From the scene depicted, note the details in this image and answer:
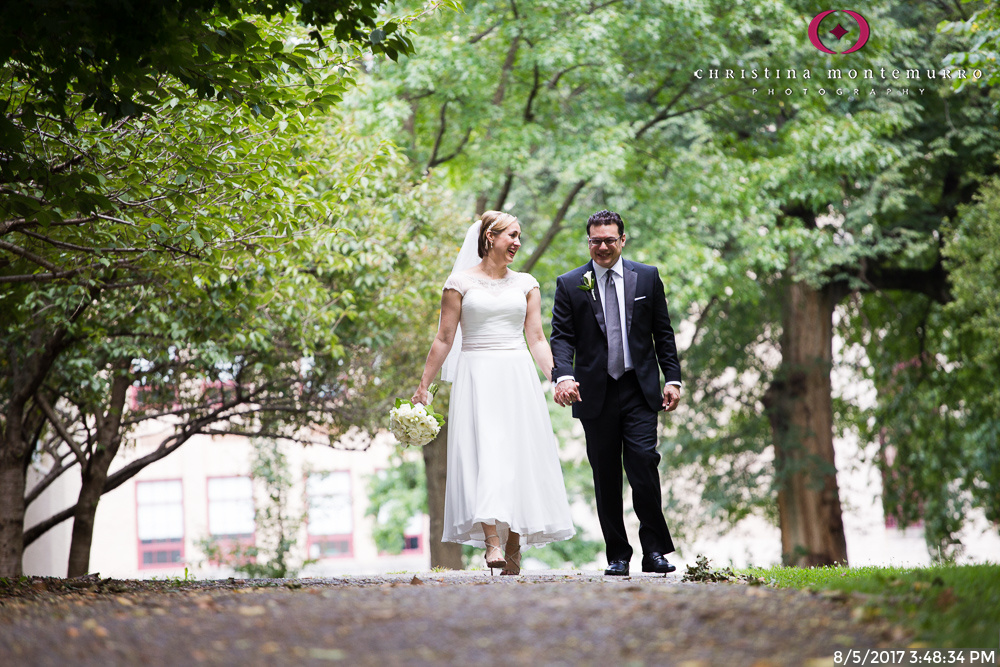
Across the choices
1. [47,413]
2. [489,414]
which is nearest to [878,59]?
[489,414]

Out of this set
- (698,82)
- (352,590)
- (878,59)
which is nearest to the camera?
(352,590)

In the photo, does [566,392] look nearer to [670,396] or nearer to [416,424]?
[670,396]

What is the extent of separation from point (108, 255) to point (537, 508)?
412 centimetres

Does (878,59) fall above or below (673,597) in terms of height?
above

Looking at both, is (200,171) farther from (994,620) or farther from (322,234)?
(994,620)

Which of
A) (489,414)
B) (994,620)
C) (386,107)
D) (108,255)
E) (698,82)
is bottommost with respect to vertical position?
(994,620)

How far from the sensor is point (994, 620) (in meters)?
3.87

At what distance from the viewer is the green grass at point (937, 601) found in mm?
3681

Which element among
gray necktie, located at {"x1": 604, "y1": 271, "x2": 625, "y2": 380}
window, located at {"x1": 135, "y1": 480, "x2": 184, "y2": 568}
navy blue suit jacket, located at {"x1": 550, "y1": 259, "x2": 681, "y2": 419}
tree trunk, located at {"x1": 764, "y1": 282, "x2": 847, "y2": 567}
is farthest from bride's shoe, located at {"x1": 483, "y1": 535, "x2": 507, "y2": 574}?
window, located at {"x1": 135, "y1": 480, "x2": 184, "y2": 568}

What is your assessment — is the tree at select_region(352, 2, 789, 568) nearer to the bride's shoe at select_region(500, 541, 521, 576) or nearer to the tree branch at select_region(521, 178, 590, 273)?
the tree branch at select_region(521, 178, 590, 273)

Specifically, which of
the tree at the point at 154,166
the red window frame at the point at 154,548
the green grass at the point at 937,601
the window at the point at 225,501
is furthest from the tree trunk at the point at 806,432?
the red window frame at the point at 154,548

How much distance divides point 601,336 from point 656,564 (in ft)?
5.07

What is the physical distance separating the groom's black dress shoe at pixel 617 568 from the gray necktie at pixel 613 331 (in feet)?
4.00
